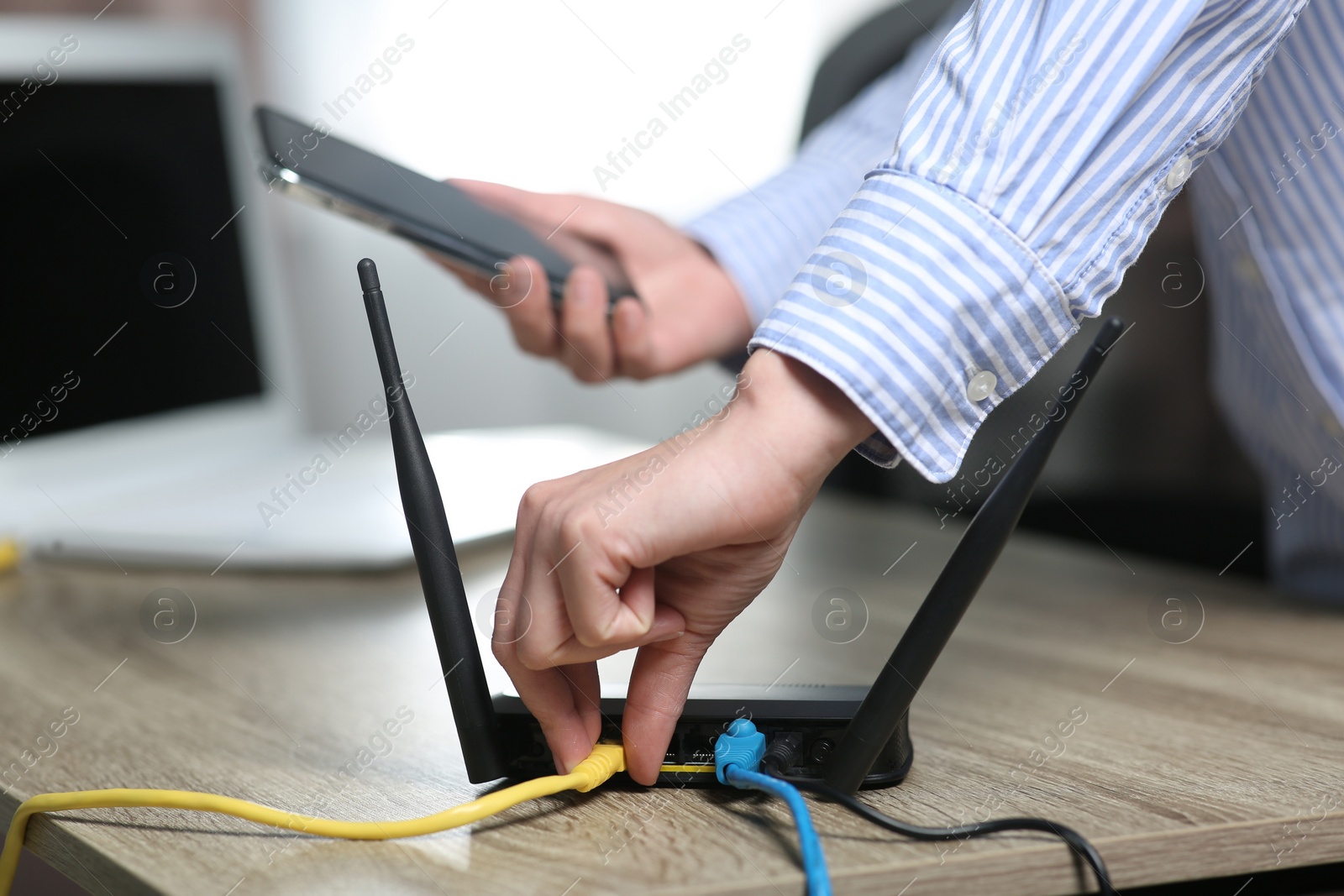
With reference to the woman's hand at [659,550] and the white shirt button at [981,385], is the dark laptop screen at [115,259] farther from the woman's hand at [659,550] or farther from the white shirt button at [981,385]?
the white shirt button at [981,385]

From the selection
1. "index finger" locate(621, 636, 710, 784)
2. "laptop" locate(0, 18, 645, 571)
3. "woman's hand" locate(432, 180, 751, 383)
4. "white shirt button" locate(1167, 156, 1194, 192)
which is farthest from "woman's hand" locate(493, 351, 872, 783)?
"laptop" locate(0, 18, 645, 571)

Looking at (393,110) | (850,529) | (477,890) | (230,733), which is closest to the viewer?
(477,890)

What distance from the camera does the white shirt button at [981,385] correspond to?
46cm

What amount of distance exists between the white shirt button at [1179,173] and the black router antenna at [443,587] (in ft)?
1.16

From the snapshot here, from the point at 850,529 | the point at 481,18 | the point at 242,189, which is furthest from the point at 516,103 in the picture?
the point at 850,529

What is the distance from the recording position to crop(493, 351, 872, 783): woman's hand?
41cm

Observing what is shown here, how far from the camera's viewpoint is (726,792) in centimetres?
47

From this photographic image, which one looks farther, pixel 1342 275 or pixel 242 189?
pixel 242 189

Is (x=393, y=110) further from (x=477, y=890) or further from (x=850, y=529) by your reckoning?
(x=477, y=890)

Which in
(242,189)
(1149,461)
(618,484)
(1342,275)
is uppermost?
(242,189)

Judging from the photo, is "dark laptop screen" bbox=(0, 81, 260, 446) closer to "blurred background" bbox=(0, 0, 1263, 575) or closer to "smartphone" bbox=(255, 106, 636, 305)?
"smartphone" bbox=(255, 106, 636, 305)

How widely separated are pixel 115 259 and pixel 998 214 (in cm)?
98

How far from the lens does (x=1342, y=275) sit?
74cm

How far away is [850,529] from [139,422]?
30.6 inches
